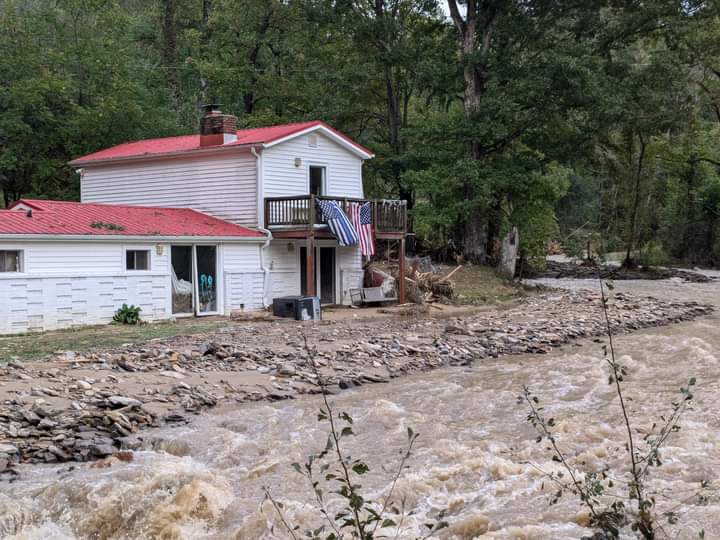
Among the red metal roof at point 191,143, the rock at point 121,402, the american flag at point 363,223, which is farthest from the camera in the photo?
the red metal roof at point 191,143

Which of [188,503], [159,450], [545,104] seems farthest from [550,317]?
[188,503]

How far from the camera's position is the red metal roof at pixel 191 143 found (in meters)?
23.3

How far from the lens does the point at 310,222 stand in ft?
71.4

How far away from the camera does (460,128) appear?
98.4 feet

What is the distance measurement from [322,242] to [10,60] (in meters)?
14.6

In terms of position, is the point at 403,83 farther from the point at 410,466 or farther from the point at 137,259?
the point at 410,466

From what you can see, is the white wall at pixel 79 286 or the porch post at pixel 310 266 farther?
the porch post at pixel 310 266

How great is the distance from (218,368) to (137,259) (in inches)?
276

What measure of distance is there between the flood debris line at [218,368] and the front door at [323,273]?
385 centimetres

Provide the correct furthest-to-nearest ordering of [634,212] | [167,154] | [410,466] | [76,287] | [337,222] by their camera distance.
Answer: [634,212]
[167,154]
[337,222]
[76,287]
[410,466]

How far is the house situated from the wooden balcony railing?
3 centimetres

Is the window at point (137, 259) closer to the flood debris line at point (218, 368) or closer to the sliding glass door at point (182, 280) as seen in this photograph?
the sliding glass door at point (182, 280)

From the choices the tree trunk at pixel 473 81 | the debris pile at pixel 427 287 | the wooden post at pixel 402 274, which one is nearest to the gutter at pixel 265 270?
A: the wooden post at pixel 402 274

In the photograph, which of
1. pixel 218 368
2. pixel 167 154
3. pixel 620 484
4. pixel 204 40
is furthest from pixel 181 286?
pixel 204 40
